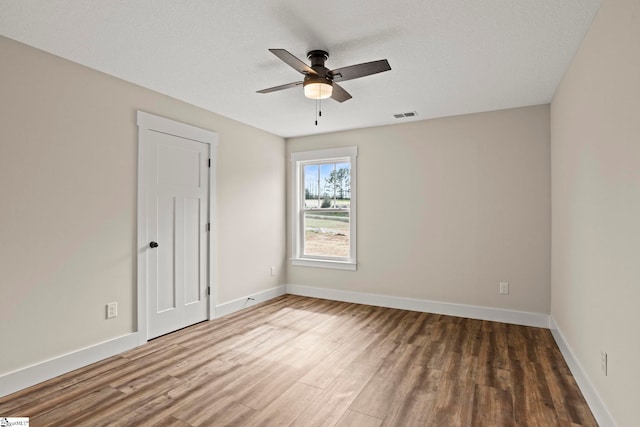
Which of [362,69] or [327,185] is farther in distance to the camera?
[327,185]

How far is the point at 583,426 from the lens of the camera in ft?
6.63

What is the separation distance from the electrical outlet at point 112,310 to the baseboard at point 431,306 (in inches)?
110

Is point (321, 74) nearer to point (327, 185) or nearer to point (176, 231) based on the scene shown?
point (176, 231)

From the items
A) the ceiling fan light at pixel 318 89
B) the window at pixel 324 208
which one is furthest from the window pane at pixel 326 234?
the ceiling fan light at pixel 318 89

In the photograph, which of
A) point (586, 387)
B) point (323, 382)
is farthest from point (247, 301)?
point (586, 387)

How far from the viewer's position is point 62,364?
2.67m

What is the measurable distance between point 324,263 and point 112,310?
9.64ft

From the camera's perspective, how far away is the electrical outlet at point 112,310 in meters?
3.02

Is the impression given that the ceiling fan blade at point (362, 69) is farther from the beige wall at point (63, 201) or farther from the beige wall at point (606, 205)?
the beige wall at point (63, 201)

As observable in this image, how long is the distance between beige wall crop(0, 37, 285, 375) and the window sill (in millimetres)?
2652

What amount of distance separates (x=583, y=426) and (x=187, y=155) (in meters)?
4.17

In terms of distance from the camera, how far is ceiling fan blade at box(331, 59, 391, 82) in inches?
88.2

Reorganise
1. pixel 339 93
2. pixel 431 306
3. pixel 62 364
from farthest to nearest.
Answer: pixel 431 306 < pixel 339 93 < pixel 62 364

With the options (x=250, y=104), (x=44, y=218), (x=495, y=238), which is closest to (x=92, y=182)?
(x=44, y=218)
